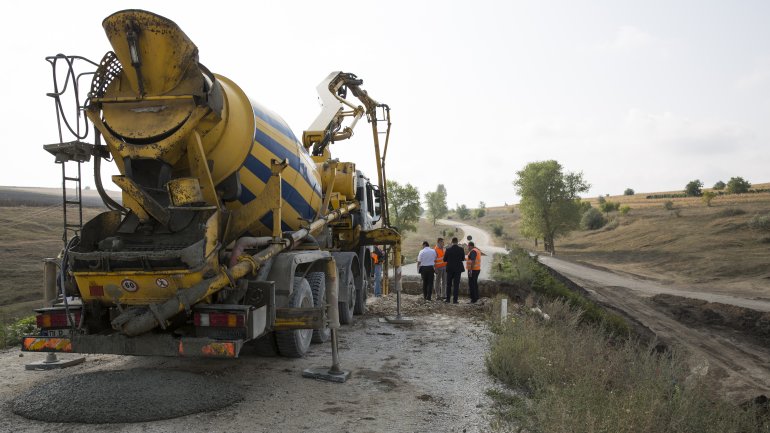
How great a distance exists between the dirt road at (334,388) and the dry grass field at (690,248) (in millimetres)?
19067

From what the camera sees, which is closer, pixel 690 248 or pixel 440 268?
pixel 440 268

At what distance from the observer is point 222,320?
505 centimetres

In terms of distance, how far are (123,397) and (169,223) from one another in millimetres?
1631

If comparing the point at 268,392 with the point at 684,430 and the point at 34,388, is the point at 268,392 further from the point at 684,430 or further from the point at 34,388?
the point at 684,430

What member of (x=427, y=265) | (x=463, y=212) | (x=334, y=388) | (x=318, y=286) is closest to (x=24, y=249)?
(x=427, y=265)

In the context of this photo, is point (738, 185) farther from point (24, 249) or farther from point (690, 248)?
point (24, 249)

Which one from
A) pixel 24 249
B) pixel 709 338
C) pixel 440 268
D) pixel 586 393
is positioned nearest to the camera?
pixel 586 393

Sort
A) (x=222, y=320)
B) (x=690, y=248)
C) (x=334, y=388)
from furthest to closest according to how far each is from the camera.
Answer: (x=690, y=248), (x=334, y=388), (x=222, y=320)

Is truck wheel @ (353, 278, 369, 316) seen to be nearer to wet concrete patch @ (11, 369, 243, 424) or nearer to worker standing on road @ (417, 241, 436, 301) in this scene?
worker standing on road @ (417, 241, 436, 301)

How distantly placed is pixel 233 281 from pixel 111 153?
6.03 feet

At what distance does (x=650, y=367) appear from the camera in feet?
23.3

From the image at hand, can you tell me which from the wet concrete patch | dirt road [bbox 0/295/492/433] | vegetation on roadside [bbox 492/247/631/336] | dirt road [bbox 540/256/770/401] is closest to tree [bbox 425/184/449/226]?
dirt road [bbox 540/256/770/401]

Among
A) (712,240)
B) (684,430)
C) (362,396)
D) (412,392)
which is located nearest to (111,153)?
(362,396)

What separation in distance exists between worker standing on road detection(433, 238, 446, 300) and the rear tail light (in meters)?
8.49
